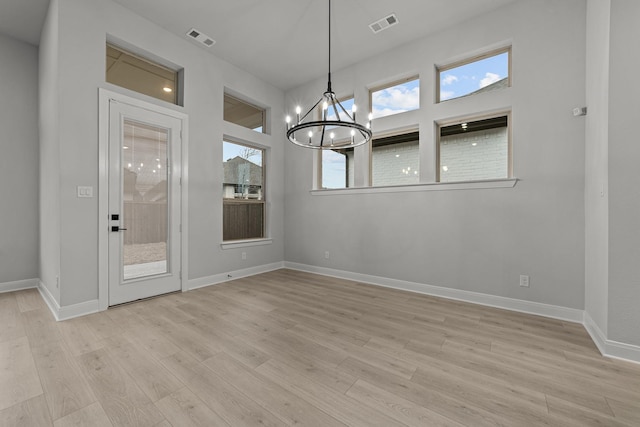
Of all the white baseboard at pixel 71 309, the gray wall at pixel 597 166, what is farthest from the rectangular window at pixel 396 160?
the white baseboard at pixel 71 309

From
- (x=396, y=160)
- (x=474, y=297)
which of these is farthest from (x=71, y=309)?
(x=474, y=297)

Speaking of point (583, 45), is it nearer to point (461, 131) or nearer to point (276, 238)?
point (461, 131)

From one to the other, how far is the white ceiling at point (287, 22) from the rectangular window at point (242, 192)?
157 centimetres

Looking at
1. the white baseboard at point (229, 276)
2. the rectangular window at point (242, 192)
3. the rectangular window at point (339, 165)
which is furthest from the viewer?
the rectangular window at point (339, 165)

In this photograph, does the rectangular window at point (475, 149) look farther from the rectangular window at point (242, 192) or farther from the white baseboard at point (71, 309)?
the white baseboard at point (71, 309)

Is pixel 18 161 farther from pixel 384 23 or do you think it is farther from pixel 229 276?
pixel 384 23

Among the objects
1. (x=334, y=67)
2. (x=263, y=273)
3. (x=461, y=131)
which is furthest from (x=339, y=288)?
(x=334, y=67)

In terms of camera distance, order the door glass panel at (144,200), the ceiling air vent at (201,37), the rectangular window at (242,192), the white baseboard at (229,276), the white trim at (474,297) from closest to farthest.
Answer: the white trim at (474,297)
the door glass panel at (144,200)
the ceiling air vent at (201,37)
the white baseboard at (229,276)
the rectangular window at (242,192)

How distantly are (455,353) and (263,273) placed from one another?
3.59 metres

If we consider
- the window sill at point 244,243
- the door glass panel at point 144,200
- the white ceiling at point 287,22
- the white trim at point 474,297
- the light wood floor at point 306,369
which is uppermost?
the white ceiling at point 287,22

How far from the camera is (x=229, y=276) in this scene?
15.1 feet

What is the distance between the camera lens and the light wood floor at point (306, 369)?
1557 millimetres

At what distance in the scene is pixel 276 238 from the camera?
551 cm

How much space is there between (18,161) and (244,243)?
3409 millimetres
